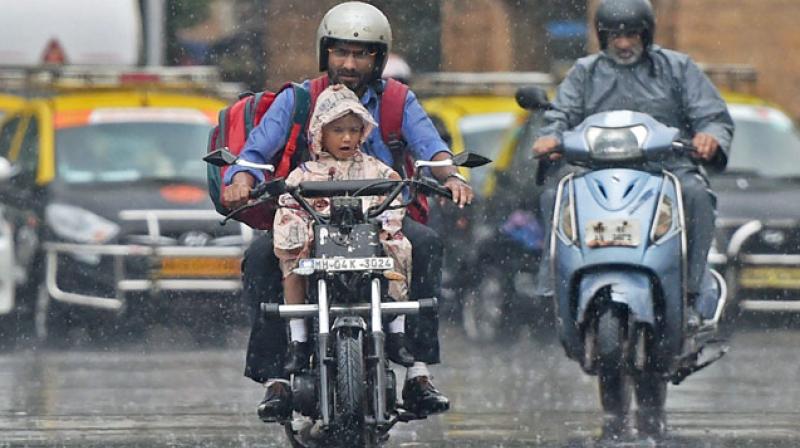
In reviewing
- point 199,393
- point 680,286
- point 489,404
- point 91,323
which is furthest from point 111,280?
point 680,286

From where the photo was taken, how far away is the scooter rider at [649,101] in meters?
12.0

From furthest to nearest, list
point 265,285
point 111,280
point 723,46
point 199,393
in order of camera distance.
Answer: point 723,46
point 111,280
point 199,393
point 265,285

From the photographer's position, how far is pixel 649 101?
12.4 m

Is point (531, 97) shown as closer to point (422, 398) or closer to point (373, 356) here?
point (422, 398)

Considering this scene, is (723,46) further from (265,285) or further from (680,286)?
(265,285)

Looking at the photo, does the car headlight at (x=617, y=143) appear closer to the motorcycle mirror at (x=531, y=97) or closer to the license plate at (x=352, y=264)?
the motorcycle mirror at (x=531, y=97)

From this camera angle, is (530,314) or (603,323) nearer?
(603,323)

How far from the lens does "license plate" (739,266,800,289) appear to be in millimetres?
17578

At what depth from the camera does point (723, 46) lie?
104ft

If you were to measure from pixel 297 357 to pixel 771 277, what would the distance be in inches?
337

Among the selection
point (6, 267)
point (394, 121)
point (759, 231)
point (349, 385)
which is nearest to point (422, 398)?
point (349, 385)

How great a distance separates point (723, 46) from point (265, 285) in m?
22.3

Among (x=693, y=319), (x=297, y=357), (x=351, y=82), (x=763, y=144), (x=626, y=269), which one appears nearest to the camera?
(x=297, y=357)

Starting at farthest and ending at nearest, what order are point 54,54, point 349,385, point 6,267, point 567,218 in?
point 54,54, point 6,267, point 567,218, point 349,385
